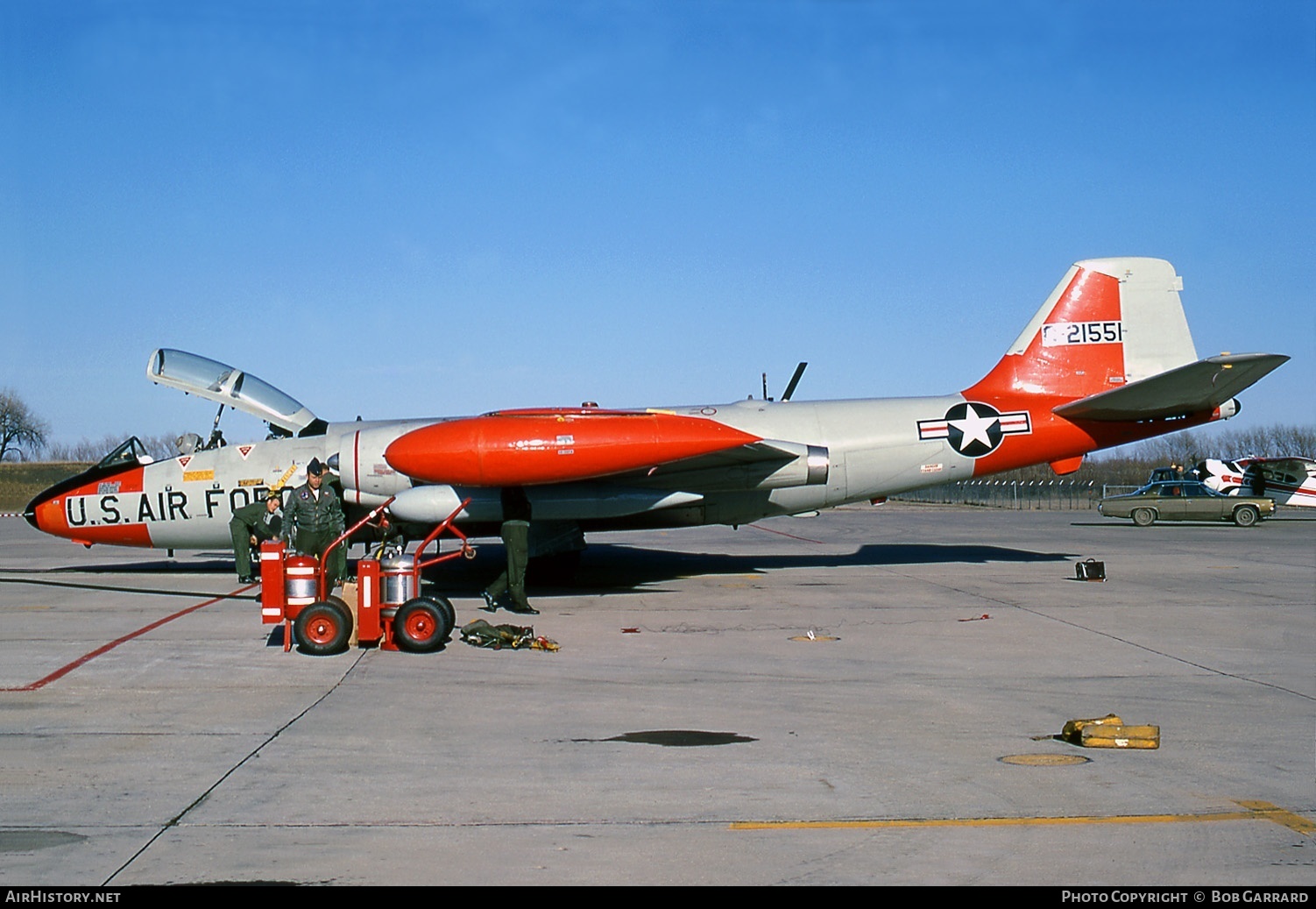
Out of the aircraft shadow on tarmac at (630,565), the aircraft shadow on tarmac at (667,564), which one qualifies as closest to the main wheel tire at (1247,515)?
the aircraft shadow on tarmac at (630,565)

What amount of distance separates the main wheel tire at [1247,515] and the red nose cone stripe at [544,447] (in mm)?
26060

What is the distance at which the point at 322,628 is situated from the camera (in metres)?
10.8

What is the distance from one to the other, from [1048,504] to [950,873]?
55720 millimetres

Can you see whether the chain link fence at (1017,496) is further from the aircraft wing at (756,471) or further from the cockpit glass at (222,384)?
the cockpit glass at (222,384)

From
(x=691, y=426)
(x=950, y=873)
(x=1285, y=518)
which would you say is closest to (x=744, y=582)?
(x=691, y=426)

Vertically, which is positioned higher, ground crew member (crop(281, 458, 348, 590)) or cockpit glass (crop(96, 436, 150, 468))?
cockpit glass (crop(96, 436, 150, 468))

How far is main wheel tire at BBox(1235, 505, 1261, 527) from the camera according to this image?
34.2 metres

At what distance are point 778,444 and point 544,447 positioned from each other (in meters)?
3.77

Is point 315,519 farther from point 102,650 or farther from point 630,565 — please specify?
point 630,565

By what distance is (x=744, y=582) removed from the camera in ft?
56.1

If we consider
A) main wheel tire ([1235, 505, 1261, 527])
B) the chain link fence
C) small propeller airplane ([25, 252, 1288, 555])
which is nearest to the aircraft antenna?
small propeller airplane ([25, 252, 1288, 555])

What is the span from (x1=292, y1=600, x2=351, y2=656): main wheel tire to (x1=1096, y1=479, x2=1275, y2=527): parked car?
3013cm

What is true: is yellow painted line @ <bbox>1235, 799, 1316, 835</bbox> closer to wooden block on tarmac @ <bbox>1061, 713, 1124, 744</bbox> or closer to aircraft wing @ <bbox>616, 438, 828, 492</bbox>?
wooden block on tarmac @ <bbox>1061, 713, 1124, 744</bbox>

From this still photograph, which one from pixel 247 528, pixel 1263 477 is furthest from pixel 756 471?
pixel 1263 477
